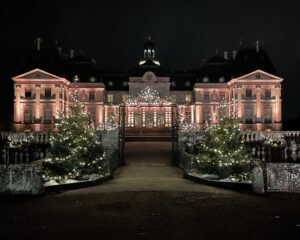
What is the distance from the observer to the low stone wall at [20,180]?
11.4m

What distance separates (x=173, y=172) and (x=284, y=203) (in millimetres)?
8210

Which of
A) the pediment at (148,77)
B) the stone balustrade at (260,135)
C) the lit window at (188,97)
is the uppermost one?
the pediment at (148,77)

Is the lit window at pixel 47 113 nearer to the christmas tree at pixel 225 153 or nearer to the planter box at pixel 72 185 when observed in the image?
the christmas tree at pixel 225 153

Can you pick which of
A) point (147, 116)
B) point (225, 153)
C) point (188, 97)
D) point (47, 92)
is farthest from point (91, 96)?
point (225, 153)

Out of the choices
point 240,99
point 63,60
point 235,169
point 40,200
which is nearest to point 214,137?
point 235,169

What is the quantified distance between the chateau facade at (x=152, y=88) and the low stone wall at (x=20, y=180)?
38.8 metres

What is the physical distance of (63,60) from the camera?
59.2 meters

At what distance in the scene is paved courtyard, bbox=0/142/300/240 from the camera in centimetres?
722

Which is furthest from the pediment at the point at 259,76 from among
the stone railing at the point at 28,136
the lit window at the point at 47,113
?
the stone railing at the point at 28,136

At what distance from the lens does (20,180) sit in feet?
37.4

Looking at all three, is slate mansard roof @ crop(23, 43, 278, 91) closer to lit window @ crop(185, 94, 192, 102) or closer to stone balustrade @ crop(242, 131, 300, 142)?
lit window @ crop(185, 94, 192, 102)

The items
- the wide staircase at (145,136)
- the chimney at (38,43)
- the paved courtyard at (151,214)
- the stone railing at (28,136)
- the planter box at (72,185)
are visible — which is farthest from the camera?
the chimney at (38,43)

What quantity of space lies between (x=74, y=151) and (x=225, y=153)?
538 centimetres

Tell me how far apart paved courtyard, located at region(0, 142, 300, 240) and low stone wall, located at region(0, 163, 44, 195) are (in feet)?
2.03
